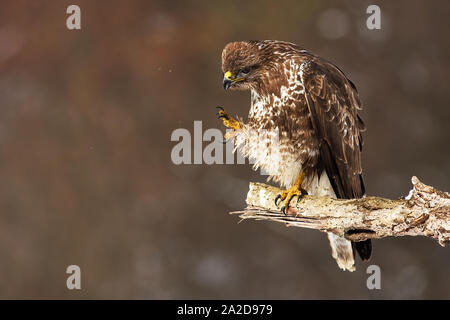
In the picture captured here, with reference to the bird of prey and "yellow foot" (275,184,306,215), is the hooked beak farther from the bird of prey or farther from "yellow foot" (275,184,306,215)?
"yellow foot" (275,184,306,215)

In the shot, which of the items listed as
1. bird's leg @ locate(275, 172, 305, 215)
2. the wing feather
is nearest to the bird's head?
the wing feather

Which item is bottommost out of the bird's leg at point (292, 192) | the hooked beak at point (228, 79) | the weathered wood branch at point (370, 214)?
the weathered wood branch at point (370, 214)

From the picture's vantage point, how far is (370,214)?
9.64 ft

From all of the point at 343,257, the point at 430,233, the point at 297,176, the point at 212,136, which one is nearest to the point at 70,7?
the point at 212,136

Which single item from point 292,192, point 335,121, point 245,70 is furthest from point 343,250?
point 245,70

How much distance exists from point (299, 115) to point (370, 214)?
2.17ft

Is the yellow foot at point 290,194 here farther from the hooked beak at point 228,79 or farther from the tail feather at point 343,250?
the hooked beak at point 228,79

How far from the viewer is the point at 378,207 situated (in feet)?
9.60

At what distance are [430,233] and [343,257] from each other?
31.6 inches

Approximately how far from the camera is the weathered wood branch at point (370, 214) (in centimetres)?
272

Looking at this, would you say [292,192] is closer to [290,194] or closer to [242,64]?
[290,194]

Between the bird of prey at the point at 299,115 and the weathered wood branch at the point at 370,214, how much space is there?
104 millimetres

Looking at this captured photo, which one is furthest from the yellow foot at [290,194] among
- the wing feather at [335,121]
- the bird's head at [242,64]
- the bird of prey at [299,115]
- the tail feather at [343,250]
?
the bird's head at [242,64]

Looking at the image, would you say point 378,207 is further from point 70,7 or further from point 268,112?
point 70,7
